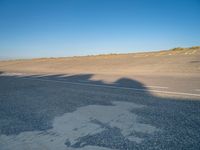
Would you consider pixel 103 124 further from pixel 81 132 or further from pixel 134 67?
pixel 134 67

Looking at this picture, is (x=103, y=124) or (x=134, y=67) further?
(x=134, y=67)

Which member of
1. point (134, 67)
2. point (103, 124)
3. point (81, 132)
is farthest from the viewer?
point (134, 67)

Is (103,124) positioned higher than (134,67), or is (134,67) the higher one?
(134,67)

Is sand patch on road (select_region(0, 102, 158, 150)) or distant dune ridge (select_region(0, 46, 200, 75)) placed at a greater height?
distant dune ridge (select_region(0, 46, 200, 75))

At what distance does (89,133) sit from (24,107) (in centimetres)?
291

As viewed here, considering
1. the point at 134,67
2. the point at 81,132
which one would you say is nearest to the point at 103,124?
the point at 81,132

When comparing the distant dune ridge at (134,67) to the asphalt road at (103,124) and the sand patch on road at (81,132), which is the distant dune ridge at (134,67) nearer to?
the asphalt road at (103,124)

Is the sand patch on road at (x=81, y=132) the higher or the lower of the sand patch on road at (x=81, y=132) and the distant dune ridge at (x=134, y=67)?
the lower

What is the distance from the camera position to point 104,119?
13.7 ft

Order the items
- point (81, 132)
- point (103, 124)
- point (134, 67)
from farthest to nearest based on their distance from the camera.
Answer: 1. point (134, 67)
2. point (103, 124)
3. point (81, 132)

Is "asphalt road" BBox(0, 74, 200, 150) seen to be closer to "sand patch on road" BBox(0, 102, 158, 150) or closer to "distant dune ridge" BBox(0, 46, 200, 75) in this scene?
"sand patch on road" BBox(0, 102, 158, 150)

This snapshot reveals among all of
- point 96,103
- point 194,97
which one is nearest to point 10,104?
point 96,103

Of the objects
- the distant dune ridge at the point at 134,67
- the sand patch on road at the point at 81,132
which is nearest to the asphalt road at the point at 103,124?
the sand patch on road at the point at 81,132

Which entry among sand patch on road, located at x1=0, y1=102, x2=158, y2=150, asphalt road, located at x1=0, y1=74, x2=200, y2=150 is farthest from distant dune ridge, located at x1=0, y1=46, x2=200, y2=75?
sand patch on road, located at x1=0, y1=102, x2=158, y2=150
